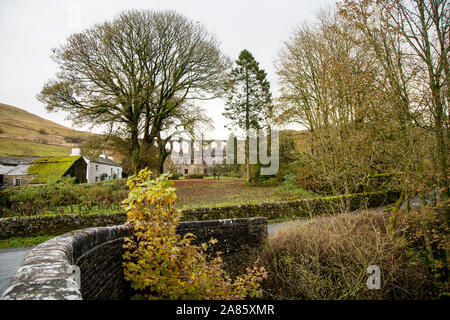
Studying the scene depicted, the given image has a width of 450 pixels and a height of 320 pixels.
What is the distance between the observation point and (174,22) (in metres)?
17.6

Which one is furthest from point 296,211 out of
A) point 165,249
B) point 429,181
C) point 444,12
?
point 165,249

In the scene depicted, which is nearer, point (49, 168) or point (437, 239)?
point (437, 239)

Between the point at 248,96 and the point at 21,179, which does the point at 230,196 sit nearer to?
the point at 248,96

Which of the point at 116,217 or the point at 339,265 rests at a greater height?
the point at 116,217

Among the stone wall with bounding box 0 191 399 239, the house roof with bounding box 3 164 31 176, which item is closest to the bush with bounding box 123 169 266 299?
the stone wall with bounding box 0 191 399 239

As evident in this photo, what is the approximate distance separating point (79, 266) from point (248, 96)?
92.0 feet

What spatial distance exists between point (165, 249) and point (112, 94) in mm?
16628

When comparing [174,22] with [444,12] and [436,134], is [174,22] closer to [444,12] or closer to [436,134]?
[444,12]

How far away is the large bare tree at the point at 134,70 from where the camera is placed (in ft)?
54.2

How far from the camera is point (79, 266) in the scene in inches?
128

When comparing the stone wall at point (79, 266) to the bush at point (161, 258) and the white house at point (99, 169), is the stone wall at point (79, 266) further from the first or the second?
the white house at point (99, 169)

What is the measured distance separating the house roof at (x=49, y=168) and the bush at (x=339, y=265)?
77.0 ft

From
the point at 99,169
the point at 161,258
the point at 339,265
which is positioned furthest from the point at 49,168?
the point at 339,265

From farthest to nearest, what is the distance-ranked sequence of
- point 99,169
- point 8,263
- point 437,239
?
point 99,169
point 437,239
point 8,263
